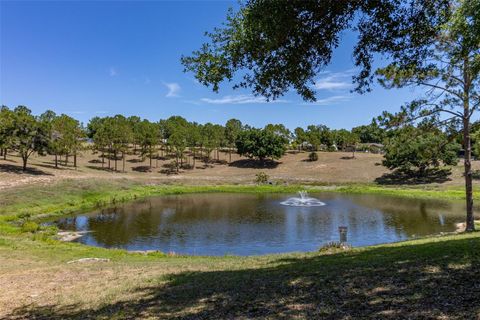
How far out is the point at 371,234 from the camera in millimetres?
35156

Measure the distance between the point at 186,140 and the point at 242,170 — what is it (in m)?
17.7

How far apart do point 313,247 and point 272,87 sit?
20716mm

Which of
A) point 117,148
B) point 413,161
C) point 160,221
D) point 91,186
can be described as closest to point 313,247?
point 160,221

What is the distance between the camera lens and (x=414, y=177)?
8419 centimetres

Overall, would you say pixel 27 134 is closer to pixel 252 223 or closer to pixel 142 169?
pixel 142 169

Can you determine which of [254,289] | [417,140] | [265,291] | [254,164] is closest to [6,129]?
[417,140]

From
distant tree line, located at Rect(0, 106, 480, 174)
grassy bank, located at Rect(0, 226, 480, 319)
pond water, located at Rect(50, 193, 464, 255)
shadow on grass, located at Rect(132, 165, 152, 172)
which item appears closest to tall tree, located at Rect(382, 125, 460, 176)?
distant tree line, located at Rect(0, 106, 480, 174)

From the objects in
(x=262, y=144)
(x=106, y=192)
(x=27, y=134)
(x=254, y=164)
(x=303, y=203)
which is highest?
(x=262, y=144)

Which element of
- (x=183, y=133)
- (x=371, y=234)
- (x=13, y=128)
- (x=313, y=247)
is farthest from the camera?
(x=183, y=133)

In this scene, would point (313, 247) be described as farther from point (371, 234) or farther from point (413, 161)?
point (413, 161)

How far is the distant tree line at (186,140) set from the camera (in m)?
23.1

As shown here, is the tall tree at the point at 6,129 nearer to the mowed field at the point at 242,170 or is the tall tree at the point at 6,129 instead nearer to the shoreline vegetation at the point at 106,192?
the mowed field at the point at 242,170

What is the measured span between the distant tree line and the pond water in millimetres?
7240

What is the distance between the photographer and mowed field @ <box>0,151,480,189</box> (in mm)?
77938
